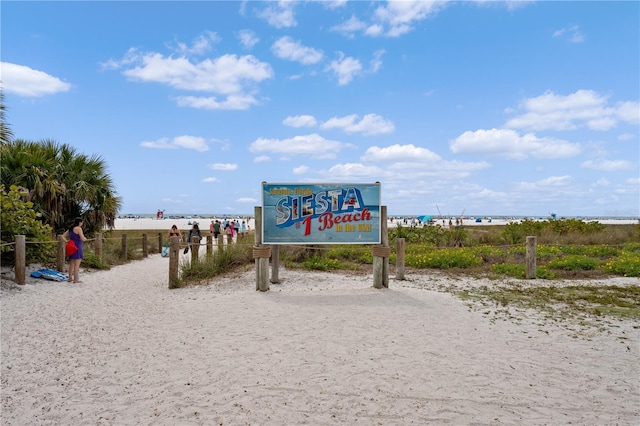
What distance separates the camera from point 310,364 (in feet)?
17.8

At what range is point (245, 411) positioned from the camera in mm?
4312

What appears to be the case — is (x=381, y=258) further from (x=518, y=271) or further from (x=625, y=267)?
(x=625, y=267)

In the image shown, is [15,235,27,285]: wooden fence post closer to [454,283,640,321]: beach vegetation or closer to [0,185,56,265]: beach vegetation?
[0,185,56,265]: beach vegetation

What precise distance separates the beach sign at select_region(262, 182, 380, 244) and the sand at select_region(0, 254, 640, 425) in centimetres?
135

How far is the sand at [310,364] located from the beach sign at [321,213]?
4.42 feet

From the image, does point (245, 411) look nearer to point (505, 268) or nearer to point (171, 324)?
point (171, 324)

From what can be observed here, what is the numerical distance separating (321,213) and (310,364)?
4822mm

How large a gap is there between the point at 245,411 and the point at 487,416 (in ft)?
7.32

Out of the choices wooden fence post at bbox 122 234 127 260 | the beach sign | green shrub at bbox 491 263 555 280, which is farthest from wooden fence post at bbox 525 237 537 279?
wooden fence post at bbox 122 234 127 260

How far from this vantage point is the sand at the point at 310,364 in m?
4.36

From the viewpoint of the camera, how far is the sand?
14.3 ft

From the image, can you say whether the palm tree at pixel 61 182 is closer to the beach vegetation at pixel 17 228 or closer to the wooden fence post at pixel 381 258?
the beach vegetation at pixel 17 228

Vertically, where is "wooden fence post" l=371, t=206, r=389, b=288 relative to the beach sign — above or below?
below

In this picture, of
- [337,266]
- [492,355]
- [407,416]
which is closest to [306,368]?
[407,416]
